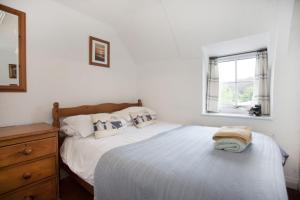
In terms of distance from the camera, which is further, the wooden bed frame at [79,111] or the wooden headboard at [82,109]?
the wooden headboard at [82,109]

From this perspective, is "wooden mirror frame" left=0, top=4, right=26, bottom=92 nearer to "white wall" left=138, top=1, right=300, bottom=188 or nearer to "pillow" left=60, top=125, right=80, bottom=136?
"pillow" left=60, top=125, right=80, bottom=136

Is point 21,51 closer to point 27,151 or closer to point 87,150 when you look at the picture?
point 27,151

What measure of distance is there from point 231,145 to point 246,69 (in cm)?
178

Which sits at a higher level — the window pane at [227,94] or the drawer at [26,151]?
the window pane at [227,94]

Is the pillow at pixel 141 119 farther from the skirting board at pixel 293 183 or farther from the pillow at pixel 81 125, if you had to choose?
the skirting board at pixel 293 183

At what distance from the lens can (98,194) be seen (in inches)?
50.9

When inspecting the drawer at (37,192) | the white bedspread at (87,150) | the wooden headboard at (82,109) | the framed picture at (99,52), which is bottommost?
the drawer at (37,192)

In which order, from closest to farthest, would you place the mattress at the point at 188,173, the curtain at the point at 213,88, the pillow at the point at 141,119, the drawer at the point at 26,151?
1. the mattress at the point at 188,173
2. the drawer at the point at 26,151
3. the pillow at the point at 141,119
4. the curtain at the point at 213,88

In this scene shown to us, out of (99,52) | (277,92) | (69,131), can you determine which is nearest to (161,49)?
(99,52)

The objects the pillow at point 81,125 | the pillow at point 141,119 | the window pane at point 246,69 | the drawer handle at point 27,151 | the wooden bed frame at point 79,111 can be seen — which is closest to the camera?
the drawer handle at point 27,151

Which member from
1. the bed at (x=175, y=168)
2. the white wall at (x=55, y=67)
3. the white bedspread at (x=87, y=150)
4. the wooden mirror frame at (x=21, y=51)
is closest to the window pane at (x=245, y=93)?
the bed at (x=175, y=168)

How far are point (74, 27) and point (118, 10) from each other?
0.70 meters

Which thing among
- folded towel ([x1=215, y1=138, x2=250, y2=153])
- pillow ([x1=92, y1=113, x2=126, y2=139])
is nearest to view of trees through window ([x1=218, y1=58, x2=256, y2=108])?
folded towel ([x1=215, y1=138, x2=250, y2=153])

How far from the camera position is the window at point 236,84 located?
8.42 feet
